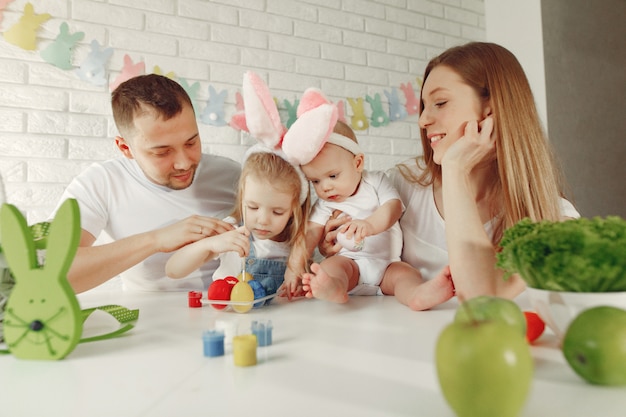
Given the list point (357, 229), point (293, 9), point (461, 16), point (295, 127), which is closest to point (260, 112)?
point (295, 127)

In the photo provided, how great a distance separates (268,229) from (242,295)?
33 cm

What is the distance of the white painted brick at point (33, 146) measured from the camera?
89.0 inches

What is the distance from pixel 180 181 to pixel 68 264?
3.58 ft

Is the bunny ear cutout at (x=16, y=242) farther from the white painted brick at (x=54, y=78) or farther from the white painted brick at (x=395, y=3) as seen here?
the white painted brick at (x=395, y=3)

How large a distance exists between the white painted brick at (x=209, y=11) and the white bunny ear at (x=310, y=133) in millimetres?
1441

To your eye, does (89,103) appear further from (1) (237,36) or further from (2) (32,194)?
(1) (237,36)

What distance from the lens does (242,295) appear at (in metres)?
1.27

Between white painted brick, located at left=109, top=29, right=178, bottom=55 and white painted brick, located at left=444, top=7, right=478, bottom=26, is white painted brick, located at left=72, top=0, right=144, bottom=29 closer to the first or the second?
white painted brick, located at left=109, top=29, right=178, bottom=55

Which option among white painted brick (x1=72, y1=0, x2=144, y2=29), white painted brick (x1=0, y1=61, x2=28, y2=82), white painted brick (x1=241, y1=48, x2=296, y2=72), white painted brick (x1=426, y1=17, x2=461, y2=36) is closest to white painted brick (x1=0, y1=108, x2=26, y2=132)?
white painted brick (x1=0, y1=61, x2=28, y2=82)

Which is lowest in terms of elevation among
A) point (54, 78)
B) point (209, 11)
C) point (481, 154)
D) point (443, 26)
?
point (481, 154)

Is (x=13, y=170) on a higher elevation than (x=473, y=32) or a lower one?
lower

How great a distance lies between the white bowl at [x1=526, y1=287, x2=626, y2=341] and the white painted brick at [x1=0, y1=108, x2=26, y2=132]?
2282 mm

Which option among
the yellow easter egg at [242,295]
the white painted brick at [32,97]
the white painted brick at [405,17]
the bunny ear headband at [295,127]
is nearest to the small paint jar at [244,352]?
the yellow easter egg at [242,295]

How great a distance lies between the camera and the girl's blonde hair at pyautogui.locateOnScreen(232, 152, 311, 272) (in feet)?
5.02
